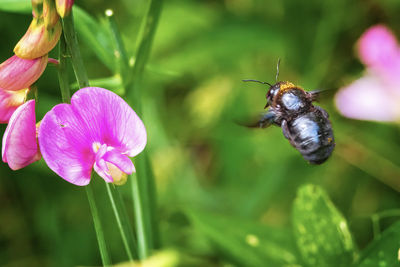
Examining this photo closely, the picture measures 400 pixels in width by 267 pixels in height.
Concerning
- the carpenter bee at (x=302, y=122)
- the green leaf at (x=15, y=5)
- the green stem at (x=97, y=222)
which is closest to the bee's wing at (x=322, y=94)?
the carpenter bee at (x=302, y=122)

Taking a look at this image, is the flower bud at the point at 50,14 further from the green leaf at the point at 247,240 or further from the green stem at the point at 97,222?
the green leaf at the point at 247,240

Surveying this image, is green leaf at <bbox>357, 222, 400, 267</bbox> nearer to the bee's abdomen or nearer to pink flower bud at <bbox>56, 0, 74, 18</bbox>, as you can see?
the bee's abdomen

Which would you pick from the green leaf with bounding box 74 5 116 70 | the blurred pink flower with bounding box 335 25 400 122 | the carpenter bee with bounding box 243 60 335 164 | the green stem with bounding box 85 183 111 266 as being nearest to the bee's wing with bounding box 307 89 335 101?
the carpenter bee with bounding box 243 60 335 164

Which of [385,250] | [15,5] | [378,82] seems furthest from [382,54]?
[15,5]

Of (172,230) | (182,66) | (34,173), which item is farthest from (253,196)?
(34,173)

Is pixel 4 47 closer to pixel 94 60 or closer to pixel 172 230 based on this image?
pixel 94 60
